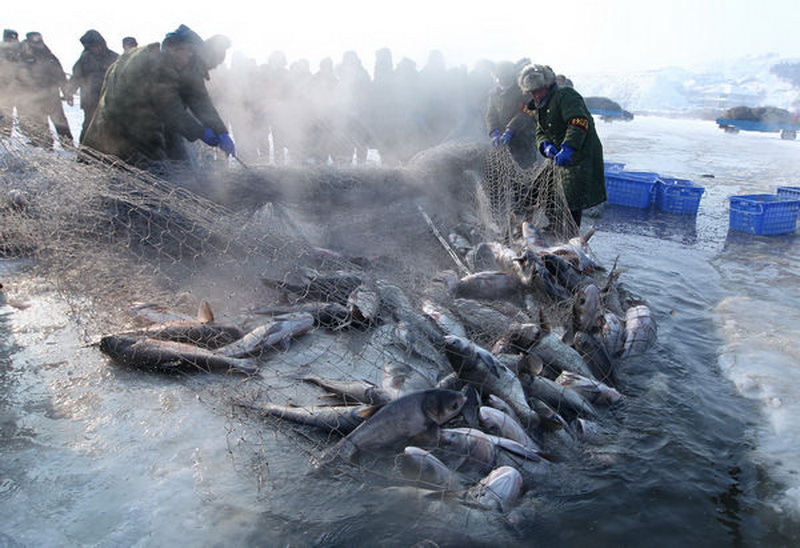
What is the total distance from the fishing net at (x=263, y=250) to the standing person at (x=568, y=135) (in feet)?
1.04

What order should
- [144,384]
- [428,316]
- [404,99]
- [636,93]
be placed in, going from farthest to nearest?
[636,93], [404,99], [428,316], [144,384]

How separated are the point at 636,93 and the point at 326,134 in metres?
85.9

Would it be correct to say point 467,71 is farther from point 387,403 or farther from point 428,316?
point 387,403

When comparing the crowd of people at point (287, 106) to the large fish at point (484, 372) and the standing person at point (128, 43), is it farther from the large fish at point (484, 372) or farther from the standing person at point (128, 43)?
the large fish at point (484, 372)

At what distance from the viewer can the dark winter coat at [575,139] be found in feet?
21.7

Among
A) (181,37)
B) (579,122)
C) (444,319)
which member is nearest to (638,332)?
(444,319)

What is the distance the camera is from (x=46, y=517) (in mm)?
2611

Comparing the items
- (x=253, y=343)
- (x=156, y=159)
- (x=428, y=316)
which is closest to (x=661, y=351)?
(x=428, y=316)

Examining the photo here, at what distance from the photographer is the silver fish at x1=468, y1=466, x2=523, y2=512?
2838 mm

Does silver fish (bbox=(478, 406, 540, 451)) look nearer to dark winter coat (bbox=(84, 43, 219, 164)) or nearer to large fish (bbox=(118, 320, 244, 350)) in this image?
large fish (bbox=(118, 320, 244, 350))

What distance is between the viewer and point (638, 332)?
15.9 feet

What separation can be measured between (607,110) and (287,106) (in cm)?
3055

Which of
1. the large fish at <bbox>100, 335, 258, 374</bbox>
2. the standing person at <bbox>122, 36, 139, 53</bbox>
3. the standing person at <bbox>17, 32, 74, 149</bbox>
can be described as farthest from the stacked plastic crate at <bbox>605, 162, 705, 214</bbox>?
the standing person at <bbox>17, 32, 74, 149</bbox>

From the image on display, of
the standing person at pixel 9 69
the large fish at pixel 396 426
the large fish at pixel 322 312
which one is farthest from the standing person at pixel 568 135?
the standing person at pixel 9 69
